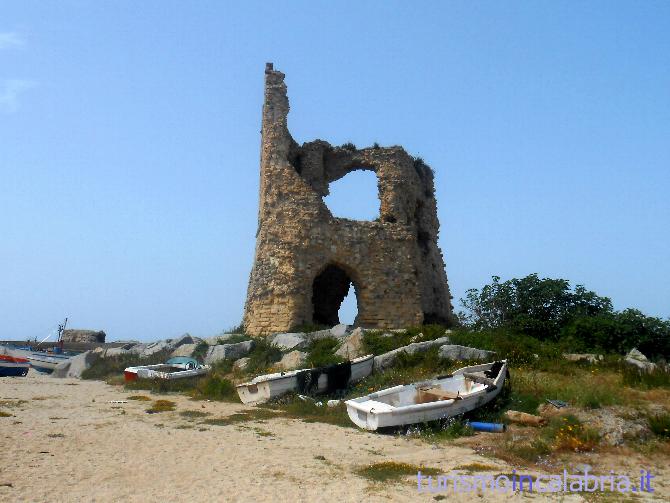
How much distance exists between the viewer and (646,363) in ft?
37.1

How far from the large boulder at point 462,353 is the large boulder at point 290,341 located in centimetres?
401

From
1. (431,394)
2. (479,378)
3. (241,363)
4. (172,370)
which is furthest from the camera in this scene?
(172,370)

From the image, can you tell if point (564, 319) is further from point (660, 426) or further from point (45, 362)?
point (45, 362)

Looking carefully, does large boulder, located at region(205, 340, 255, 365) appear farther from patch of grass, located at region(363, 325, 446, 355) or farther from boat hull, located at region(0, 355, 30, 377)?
boat hull, located at region(0, 355, 30, 377)

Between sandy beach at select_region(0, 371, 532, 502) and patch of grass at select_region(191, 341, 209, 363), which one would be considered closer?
sandy beach at select_region(0, 371, 532, 502)

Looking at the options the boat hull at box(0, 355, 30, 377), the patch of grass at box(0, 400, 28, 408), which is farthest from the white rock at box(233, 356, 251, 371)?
the boat hull at box(0, 355, 30, 377)

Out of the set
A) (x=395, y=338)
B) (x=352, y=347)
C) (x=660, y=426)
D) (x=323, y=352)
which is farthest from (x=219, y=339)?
(x=660, y=426)

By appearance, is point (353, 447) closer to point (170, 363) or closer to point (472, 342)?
point (472, 342)

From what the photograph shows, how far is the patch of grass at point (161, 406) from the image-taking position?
10289mm

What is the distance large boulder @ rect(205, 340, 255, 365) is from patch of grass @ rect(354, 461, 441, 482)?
29.9 ft

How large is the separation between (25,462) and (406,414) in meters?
4.92

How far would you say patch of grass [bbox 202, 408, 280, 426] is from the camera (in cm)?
920

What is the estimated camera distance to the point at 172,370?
1495 cm

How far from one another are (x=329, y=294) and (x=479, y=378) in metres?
13.3
